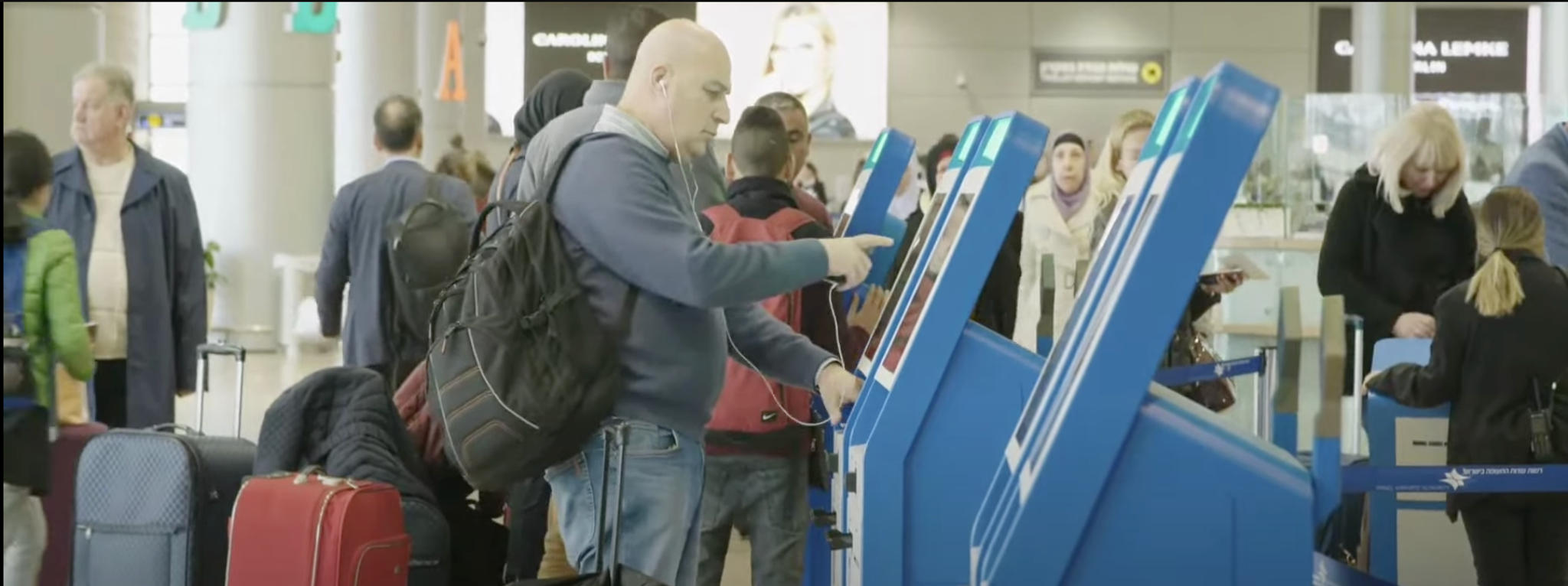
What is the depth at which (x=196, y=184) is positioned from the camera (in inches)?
543

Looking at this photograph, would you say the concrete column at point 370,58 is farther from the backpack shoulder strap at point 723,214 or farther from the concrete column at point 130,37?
the backpack shoulder strap at point 723,214

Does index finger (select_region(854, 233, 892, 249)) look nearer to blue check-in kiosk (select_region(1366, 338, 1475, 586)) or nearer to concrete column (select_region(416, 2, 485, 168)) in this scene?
blue check-in kiosk (select_region(1366, 338, 1475, 586))

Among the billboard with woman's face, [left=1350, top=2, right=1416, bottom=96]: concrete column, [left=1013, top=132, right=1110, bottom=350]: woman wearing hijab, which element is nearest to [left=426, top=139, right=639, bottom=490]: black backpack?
[left=1013, top=132, right=1110, bottom=350]: woman wearing hijab

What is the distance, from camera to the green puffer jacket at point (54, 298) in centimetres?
403

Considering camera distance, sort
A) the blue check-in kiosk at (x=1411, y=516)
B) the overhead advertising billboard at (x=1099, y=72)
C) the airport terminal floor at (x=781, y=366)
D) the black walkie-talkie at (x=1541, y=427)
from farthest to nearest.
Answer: the overhead advertising billboard at (x=1099, y=72) → the blue check-in kiosk at (x=1411, y=516) → the black walkie-talkie at (x=1541, y=427) → the airport terminal floor at (x=781, y=366)

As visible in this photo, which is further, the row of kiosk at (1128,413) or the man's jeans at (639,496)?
the man's jeans at (639,496)

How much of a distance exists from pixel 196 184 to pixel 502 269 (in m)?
11.6

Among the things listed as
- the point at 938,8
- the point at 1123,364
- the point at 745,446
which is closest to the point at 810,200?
the point at 745,446

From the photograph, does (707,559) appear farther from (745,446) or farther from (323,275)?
(323,275)

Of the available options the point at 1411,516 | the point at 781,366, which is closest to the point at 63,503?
Result: the point at 781,366

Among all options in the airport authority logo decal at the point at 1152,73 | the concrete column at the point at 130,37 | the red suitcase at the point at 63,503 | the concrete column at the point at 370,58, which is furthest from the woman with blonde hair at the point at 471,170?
the airport authority logo decal at the point at 1152,73

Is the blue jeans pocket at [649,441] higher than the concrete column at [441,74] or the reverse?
the reverse

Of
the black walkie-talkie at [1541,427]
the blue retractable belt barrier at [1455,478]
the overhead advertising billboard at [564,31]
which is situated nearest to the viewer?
Result: the blue retractable belt barrier at [1455,478]

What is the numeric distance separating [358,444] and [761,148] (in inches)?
40.2
